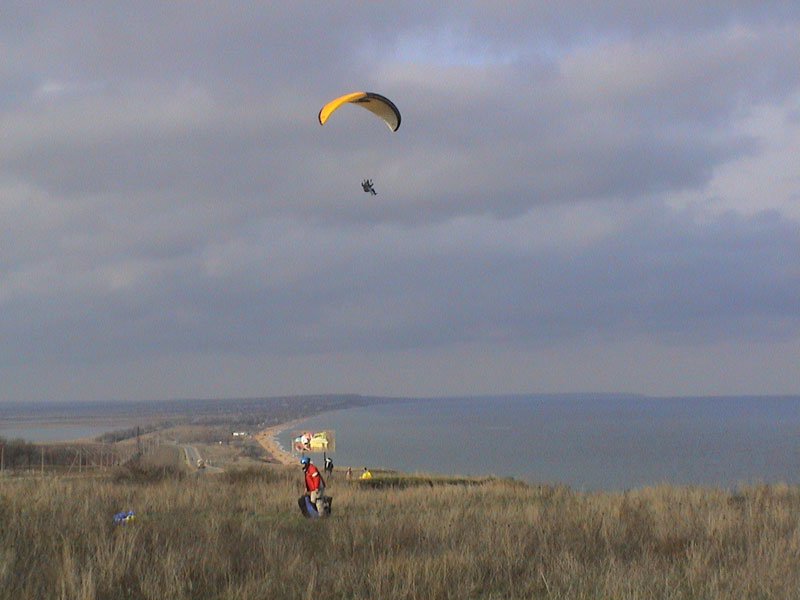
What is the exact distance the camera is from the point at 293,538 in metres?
9.21

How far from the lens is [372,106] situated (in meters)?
14.6

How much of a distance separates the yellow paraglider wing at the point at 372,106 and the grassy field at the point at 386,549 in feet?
24.3

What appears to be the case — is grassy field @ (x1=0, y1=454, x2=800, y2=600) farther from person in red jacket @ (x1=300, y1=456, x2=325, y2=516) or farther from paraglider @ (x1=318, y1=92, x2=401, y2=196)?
paraglider @ (x1=318, y1=92, x2=401, y2=196)

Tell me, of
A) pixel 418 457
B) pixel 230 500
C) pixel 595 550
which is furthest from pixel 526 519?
pixel 418 457

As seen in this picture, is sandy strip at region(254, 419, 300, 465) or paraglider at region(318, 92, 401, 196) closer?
paraglider at region(318, 92, 401, 196)

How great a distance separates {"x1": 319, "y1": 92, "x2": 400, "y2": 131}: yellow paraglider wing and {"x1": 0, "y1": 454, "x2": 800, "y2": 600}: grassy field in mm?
7412

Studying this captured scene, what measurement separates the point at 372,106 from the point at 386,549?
913 cm

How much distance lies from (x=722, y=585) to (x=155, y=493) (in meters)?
10.2

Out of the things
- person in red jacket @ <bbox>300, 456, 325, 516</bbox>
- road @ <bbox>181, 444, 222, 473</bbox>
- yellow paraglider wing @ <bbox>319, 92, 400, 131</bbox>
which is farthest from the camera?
road @ <bbox>181, 444, 222, 473</bbox>

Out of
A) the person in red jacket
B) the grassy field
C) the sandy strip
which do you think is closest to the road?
the sandy strip

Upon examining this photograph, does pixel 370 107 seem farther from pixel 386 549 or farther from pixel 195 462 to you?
pixel 195 462

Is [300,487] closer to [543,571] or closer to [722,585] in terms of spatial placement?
[543,571]

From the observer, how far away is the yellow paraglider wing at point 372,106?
13.5 metres

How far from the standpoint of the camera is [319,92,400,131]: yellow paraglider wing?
13.5 m
